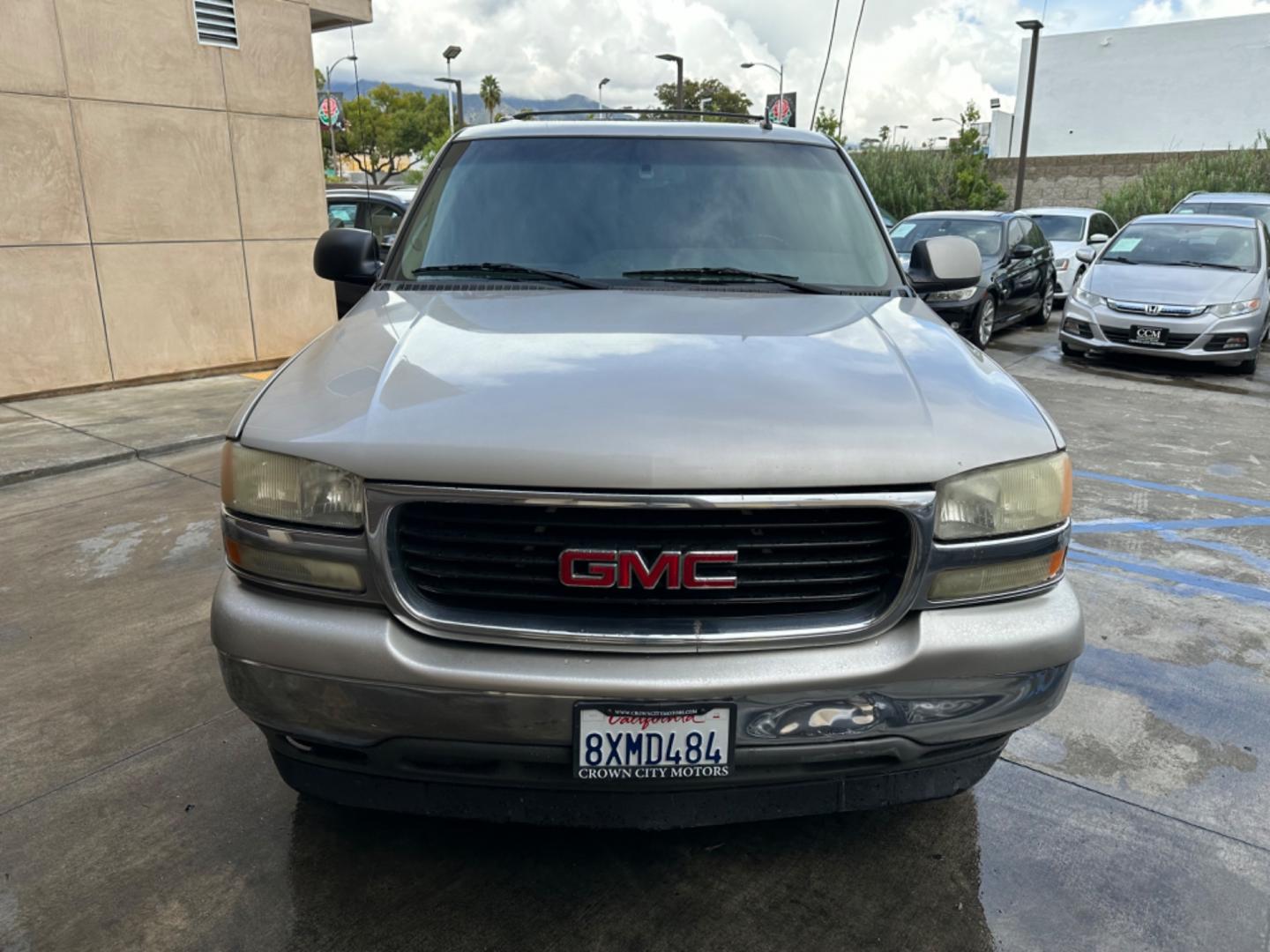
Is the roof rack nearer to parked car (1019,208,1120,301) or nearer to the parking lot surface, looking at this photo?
the parking lot surface

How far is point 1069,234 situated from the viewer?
15.0 m

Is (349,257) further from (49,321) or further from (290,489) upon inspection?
(49,321)

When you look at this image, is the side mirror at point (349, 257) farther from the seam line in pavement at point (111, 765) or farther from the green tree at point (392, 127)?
the green tree at point (392, 127)

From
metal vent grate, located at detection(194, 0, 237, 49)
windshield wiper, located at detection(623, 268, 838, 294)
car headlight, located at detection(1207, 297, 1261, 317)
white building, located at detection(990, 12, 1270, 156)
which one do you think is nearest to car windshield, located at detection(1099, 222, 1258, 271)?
car headlight, located at detection(1207, 297, 1261, 317)

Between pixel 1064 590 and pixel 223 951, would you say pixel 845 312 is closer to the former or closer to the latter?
pixel 1064 590

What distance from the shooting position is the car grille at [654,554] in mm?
1915

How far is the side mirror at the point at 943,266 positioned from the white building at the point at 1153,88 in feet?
148

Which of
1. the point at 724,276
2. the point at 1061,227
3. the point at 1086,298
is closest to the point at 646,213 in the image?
the point at 724,276

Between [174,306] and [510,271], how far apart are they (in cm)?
692

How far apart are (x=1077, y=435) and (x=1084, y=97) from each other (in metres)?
48.8

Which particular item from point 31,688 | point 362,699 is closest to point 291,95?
point 31,688

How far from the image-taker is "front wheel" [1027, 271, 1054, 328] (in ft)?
43.2

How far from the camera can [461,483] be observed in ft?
6.17

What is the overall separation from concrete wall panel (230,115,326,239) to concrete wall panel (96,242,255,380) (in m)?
0.47
